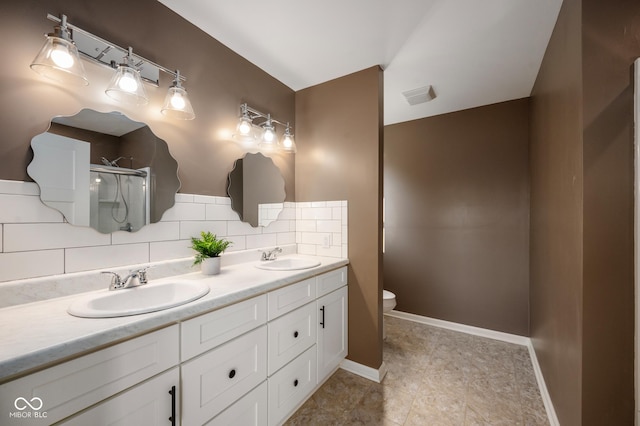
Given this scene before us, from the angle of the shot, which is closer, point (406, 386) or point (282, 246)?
point (406, 386)

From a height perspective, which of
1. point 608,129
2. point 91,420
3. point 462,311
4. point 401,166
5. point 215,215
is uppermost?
point 401,166

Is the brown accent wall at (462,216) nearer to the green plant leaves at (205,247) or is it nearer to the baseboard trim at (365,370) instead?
the baseboard trim at (365,370)

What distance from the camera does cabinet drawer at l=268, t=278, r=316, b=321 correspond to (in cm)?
145

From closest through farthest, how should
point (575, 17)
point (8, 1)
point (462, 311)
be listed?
point (8, 1), point (575, 17), point (462, 311)

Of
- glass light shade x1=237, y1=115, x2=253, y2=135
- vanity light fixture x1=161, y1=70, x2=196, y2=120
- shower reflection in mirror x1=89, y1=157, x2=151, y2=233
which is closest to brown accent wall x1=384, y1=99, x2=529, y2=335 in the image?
glass light shade x1=237, y1=115, x2=253, y2=135

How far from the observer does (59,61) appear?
1.07 meters

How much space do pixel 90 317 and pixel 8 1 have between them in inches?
50.5

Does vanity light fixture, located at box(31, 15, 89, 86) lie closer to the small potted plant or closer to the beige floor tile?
the small potted plant

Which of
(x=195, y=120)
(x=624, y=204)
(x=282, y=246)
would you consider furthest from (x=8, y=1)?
(x=624, y=204)

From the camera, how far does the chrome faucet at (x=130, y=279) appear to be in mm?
1228

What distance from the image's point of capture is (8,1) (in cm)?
103

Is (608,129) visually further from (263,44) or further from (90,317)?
(90,317)

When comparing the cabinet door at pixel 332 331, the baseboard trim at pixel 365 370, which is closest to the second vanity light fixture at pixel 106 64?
the cabinet door at pixel 332 331

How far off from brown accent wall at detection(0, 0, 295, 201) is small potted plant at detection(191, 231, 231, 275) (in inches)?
13.4
